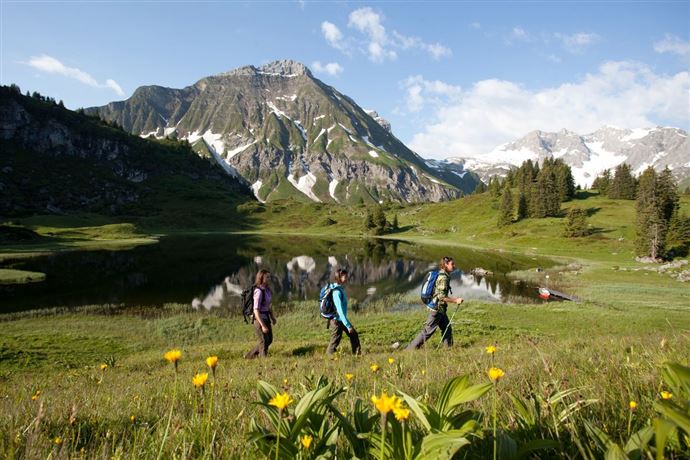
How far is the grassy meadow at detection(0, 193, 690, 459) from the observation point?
1.76 meters

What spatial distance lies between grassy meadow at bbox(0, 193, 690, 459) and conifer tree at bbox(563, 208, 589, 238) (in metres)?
19.5

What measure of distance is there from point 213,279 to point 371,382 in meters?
42.9

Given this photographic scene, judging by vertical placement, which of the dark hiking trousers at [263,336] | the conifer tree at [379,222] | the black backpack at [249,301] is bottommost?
the dark hiking trousers at [263,336]

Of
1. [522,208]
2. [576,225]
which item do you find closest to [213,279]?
[576,225]

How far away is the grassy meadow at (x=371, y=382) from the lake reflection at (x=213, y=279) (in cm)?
455

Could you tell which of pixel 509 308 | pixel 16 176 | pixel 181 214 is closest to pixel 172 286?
pixel 509 308

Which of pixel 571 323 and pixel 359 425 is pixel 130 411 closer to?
pixel 359 425

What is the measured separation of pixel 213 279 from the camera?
45.1m

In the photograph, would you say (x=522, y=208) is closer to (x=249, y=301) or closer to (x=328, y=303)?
(x=328, y=303)

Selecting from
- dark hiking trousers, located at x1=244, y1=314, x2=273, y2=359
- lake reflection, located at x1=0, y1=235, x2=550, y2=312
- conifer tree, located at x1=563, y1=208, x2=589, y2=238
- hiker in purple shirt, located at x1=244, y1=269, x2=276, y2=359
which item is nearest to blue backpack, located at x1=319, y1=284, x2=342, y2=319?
hiker in purple shirt, located at x1=244, y1=269, x2=276, y2=359

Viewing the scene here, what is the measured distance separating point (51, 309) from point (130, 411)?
3149 cm

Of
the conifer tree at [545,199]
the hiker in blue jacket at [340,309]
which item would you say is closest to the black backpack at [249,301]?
the hiker in blue jacket at [340,309]

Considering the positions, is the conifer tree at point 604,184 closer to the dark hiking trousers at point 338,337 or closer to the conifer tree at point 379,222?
the conifer tree at point 379,222

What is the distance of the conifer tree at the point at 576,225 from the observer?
91188 mm
